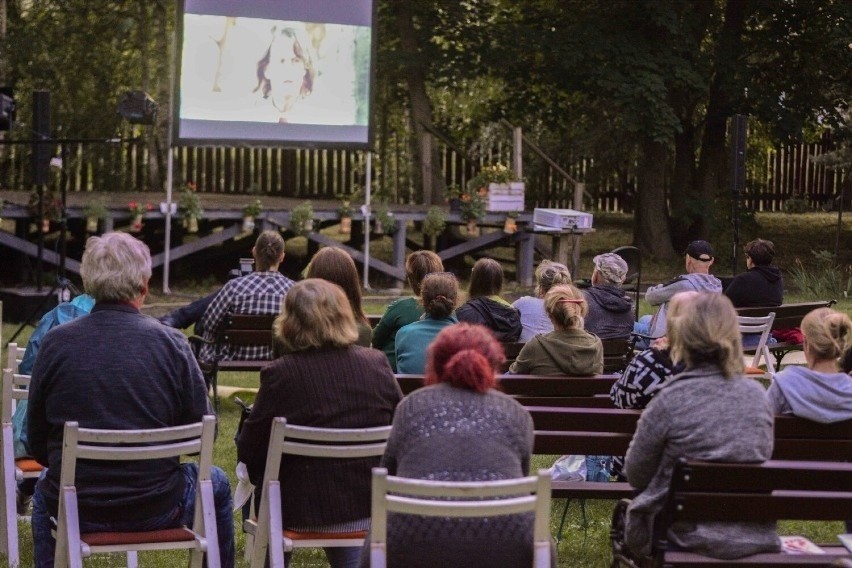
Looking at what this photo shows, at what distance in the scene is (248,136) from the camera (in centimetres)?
1581

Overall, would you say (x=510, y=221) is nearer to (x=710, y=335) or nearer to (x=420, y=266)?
(x=420, y=266)

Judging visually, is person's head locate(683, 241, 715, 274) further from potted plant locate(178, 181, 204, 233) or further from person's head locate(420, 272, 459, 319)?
potted plant locate(178, 181, 204, 233)

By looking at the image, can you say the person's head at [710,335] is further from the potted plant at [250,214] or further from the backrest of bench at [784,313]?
the potted plant at [250,214]

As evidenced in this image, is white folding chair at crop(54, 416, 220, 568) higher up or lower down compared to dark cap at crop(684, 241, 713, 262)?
lower down

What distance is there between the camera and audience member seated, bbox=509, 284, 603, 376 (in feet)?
20.0

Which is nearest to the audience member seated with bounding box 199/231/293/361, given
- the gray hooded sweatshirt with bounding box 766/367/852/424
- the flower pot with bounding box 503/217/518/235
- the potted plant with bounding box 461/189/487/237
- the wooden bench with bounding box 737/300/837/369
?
the wooden bench with bounding box 737/300/837/369

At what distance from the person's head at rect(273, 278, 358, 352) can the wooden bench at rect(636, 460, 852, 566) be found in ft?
3.92

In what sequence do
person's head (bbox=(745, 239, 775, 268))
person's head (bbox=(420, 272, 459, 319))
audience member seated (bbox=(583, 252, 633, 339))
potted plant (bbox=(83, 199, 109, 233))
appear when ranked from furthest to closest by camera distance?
potted plant (bbox=(83, 199, 109, 233)) < person's head (bbox=(745, 239, 775, 268)) < audience member seated (bbox=(583, 252, 633, 339)) < person's head (bbox=(420, 272, 459, 319))

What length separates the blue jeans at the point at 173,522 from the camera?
15.0 ft

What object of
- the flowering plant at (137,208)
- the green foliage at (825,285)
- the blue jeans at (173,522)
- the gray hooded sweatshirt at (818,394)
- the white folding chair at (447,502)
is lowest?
the blue jeans at (173,522)

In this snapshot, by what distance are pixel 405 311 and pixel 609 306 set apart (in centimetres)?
156

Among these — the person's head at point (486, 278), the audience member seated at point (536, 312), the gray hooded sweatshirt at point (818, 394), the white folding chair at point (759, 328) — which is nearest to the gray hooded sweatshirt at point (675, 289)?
the white folding chair at point (759, 328)

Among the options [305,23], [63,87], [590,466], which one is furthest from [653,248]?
[590,466]

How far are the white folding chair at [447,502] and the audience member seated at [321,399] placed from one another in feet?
2.57
